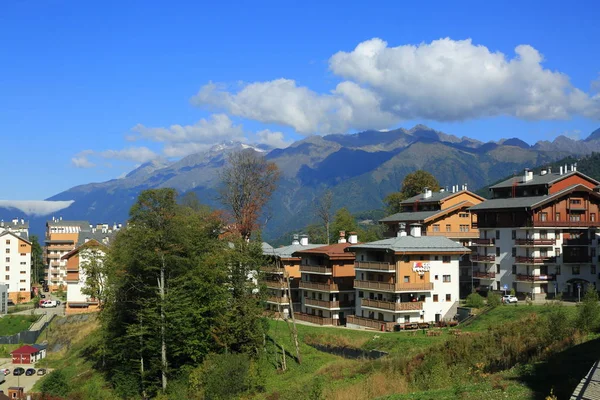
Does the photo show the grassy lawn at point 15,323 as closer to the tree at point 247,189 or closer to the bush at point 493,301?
the tree at point 247,189

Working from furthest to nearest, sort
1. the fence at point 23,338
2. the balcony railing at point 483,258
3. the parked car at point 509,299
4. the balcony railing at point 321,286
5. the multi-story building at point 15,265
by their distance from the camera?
1. the multi-story building at point 15,265
2. the fence at point 23,338
3. the balcony railing at point 483,258
4. the balcony railing at point 321,286
5. the parked car at point 509,299

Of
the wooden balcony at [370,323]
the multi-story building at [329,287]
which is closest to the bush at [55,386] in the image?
the multi-story building at [329,287]

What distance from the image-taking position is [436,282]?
61469mm

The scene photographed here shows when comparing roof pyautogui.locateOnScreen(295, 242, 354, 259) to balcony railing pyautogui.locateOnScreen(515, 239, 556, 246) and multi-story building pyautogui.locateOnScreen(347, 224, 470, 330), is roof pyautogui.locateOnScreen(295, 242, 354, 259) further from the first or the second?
balcony railing pyautogui.locateOnScreen(515, 239, 556, 246)

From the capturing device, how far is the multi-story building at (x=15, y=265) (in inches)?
5017

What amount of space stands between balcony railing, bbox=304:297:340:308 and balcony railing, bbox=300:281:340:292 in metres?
1.11

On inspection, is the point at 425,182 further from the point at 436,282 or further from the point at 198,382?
the point at 198,382

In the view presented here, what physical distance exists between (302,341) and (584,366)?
103ft

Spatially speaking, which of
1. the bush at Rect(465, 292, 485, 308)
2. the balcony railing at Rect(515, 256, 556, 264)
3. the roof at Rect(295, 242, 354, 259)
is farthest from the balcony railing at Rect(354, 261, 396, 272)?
the balcony railing at Rect(515, 256, 556, 264)

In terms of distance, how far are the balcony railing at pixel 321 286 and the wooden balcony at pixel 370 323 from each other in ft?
12.7

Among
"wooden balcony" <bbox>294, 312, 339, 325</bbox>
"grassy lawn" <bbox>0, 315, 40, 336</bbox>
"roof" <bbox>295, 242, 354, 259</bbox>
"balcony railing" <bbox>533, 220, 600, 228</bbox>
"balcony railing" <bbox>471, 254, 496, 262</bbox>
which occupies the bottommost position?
"grassy lawn" <bbox>0, 315, 40, 336</bbox>

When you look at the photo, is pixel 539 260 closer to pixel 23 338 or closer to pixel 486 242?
pixel 486 242

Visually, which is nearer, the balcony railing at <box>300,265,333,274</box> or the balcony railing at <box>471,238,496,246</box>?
the balcony railing at <box>300,265,333,274</box>

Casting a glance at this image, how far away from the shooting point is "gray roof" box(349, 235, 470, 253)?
60.7m
